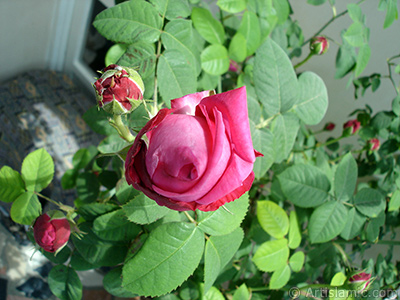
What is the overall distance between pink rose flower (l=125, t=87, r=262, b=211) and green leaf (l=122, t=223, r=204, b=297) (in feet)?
0.44

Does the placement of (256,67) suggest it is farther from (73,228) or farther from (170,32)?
(73,228)

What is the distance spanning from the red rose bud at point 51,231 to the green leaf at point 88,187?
17cm

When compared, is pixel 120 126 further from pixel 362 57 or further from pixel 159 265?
pixel 362 57

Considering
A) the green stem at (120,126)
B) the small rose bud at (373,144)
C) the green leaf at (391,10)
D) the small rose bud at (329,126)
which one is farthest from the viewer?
the small rose bud at (329,126)

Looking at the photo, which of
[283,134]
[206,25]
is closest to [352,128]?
[283,134]

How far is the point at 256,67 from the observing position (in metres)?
0.50

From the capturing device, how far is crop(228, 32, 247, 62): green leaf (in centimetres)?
57

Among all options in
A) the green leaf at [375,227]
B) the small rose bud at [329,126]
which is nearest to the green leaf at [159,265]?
the green leaf at [375,227]

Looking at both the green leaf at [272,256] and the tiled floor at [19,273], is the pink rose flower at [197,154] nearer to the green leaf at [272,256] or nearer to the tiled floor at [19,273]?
the green leaf at [272,256]

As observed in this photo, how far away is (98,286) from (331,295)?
2.82ft

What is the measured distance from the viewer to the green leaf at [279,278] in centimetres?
54

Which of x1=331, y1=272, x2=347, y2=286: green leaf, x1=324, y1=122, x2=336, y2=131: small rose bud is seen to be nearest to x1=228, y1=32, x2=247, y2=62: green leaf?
x1=331, y1=272, x2=347, y2=286: green leaf

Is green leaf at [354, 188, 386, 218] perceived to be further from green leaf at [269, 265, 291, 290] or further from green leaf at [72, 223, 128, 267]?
green leaf at [72, 223, 128, 267]

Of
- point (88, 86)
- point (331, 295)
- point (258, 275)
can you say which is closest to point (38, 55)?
point (88, 86)
